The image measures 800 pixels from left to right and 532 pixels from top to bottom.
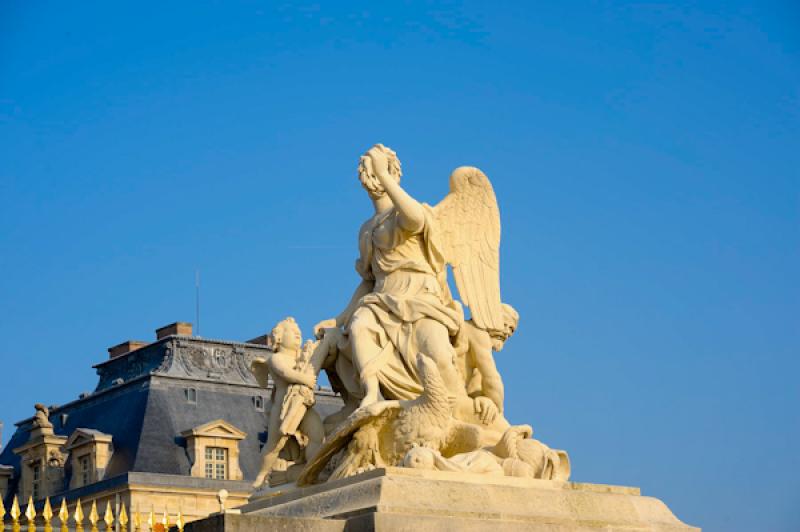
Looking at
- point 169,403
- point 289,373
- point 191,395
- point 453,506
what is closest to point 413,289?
point 289,373

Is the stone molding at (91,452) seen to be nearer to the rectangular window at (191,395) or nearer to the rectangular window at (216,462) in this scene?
the rectangular window at (191,395)

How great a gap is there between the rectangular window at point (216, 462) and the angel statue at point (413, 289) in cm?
2783

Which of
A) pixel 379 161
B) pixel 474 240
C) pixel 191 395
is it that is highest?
pixel 191 395

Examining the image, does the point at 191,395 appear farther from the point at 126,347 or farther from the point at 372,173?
the point at 372,173

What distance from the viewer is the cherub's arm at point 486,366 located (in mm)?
16250

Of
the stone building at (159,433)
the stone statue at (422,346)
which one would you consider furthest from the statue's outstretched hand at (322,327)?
the stone building at (159,433)

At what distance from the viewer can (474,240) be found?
1689cm

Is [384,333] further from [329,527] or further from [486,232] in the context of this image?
[329,527]

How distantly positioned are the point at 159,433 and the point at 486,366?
94.8 feet

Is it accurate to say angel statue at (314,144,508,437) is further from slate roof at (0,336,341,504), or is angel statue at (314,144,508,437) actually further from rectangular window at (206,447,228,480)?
rectangular window at (206,447,228,480)

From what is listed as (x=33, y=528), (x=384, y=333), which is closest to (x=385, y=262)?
(x=384, y=333)

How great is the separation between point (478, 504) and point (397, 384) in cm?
190

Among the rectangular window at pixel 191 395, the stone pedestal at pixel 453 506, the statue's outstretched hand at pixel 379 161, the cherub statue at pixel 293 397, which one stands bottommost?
the stone pedestal at pixel 453 506

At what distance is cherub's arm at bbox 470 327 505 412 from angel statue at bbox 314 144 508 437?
0.26 feet
